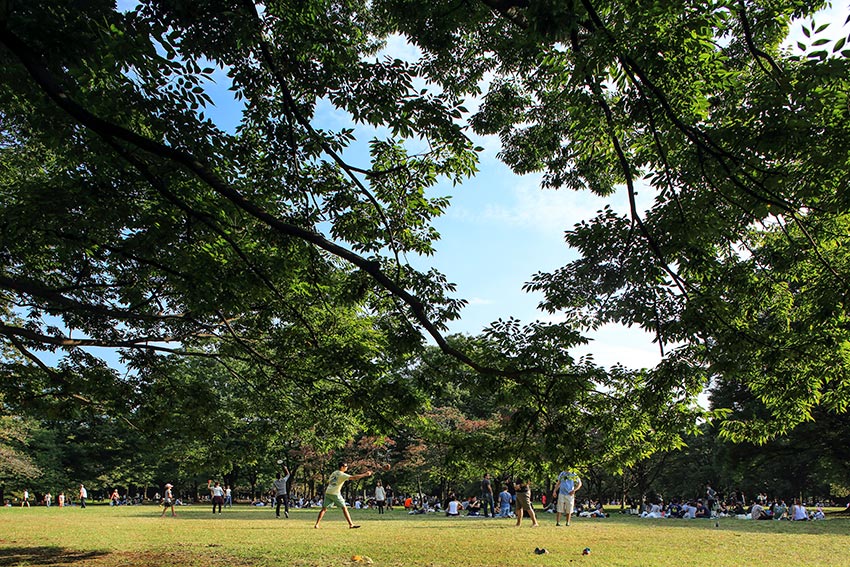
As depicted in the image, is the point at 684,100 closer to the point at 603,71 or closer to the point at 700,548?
the point at 603,71

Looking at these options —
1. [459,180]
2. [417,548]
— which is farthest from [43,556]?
[459,180]

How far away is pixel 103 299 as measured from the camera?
34.4 ft

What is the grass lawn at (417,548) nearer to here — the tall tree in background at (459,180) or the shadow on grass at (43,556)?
the shadow on grass at (43,556)

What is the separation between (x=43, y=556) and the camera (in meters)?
9.75

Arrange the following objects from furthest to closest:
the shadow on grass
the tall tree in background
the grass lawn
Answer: the shadow on grass, the grass lawn, the tall tree in background

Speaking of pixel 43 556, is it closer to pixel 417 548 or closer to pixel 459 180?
pixel 417 548

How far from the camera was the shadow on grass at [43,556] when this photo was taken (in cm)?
909

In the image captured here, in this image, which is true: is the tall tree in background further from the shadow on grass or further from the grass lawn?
the shadow on grass

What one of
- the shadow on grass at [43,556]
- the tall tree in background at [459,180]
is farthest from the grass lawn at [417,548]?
the tall tree in background at [459,180]

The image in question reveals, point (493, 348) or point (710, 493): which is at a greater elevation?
point (493, 348)

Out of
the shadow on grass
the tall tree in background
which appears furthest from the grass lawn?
the tall tree in background

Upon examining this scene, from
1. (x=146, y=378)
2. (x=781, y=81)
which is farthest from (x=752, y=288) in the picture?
(x=146, y=378)

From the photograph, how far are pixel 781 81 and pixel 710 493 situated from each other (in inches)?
1008

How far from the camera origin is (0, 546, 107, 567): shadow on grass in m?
9.09
